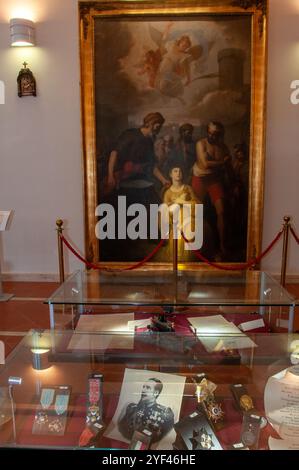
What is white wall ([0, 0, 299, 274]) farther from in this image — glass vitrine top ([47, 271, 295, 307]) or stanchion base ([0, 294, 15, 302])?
glass vitrine top ([47, 271, 295, 307])

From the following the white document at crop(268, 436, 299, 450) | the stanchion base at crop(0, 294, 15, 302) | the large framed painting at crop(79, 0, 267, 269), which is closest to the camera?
the white document at crop(268, 436, 299, 450)

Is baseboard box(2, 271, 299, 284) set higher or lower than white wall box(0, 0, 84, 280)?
lower

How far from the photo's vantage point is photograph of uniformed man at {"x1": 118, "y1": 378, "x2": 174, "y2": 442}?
2184 millimetres

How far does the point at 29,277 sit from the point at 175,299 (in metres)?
3.69

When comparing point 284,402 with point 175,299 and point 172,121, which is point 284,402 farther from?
point 172,121

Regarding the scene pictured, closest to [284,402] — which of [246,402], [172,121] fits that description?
[246,402]

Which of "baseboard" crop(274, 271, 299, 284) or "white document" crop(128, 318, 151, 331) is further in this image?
"baseboard" crop(274, 271, 299, 284)

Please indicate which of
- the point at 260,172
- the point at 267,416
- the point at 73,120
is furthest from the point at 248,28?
the point at 267,416

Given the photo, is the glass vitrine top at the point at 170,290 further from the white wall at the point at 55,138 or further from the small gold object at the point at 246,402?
the white wall at the point at 55,138

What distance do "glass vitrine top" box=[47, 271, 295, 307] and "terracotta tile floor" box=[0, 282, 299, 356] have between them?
2.49 feet

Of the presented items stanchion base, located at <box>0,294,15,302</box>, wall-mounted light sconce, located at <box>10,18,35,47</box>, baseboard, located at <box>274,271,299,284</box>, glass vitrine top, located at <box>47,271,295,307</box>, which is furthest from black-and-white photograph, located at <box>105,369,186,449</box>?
wall-mounted light sconce, located at <box>10,18,35,47</box>

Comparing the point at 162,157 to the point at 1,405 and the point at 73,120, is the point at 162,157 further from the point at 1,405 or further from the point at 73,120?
the point at 1,405

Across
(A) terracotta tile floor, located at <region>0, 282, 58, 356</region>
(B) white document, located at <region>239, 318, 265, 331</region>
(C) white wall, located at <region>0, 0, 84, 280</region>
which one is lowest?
(A) terracotta tile floor, located at <region>0, 282, 58, 356</region>

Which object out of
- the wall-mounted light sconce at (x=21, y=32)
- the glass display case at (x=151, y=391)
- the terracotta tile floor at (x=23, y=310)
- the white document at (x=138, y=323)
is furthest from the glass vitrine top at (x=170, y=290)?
the wall-mounted light sconce at (x=21, y=32)
